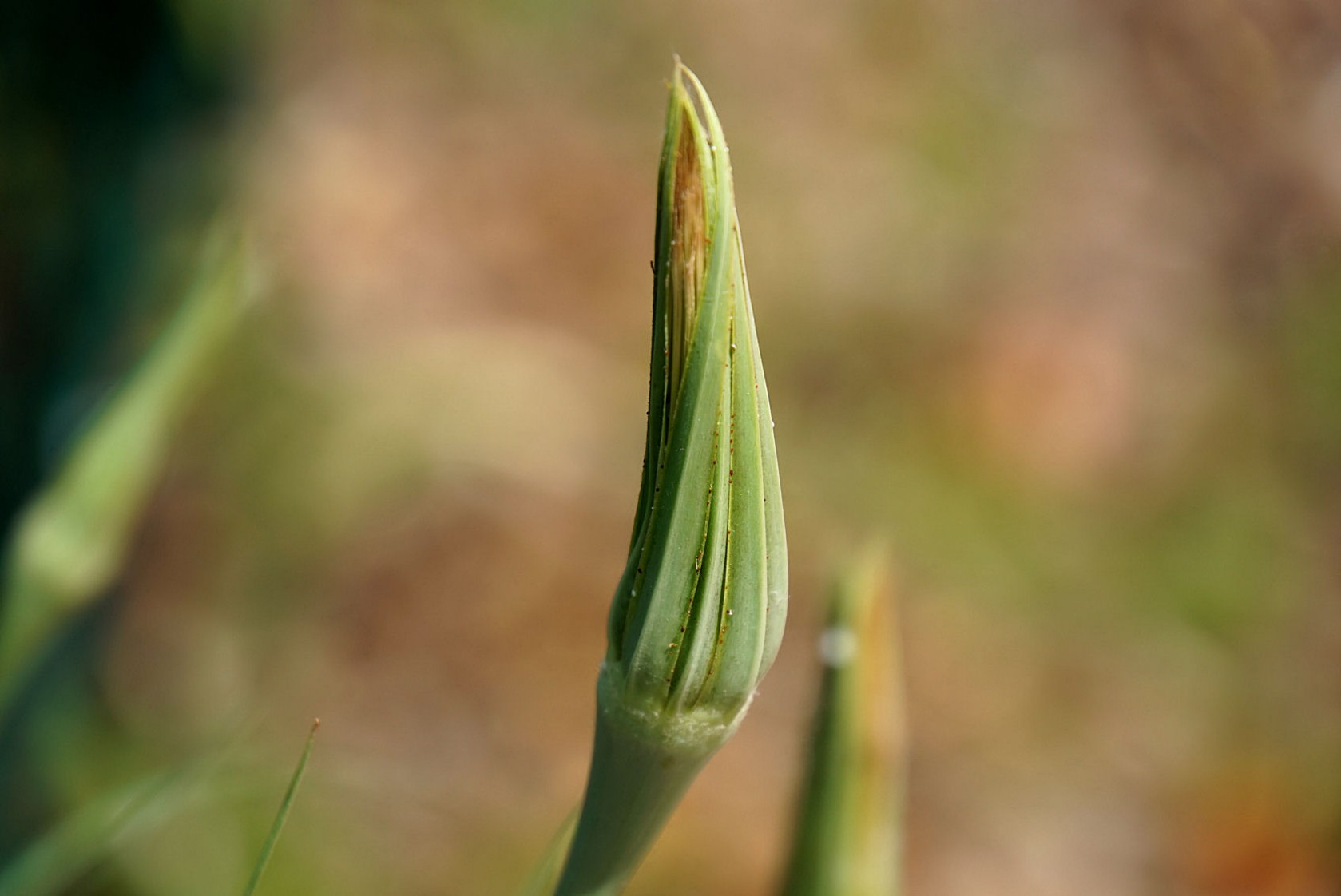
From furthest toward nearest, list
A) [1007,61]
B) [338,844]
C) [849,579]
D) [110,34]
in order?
[1007,61]
[338,844]
[110,34]
[849,579]

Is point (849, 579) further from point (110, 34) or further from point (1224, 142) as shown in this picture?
point (1224, 142)

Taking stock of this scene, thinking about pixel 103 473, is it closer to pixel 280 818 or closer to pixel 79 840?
pixel 79 840

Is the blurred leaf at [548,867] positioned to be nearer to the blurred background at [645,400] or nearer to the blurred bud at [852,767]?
the blurred bud at [852,767]

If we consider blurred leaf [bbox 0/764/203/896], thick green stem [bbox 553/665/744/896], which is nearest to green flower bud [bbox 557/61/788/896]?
thick green stem [bbox 553/665/744/896]

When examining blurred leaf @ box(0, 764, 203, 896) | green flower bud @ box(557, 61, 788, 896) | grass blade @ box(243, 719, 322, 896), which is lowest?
blurred leaf @ box(0, 764, 203, 896)

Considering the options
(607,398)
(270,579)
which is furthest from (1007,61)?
(270,579)

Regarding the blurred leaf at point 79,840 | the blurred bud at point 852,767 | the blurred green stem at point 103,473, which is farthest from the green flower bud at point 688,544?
the blurred green stem at point 103,473

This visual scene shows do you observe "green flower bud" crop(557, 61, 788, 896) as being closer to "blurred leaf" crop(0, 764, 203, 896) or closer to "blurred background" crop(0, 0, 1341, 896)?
"blurred leaf" crop(0, 764, 203, 896)
